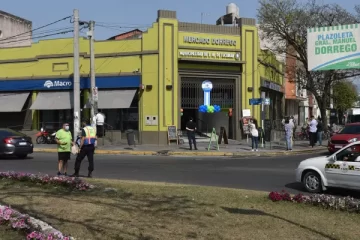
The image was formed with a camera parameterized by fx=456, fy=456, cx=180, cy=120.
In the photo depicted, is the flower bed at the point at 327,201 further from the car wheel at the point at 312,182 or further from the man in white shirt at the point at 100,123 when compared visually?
the man in white shirt at the point at 100,123

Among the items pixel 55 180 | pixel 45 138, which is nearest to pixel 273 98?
pixel 45 138

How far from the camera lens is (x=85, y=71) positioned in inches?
1129

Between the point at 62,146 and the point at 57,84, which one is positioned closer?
the point at 62,146

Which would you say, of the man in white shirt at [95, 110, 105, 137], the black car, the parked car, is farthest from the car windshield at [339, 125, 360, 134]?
the black car

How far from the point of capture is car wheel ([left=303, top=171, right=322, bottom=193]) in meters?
10.9

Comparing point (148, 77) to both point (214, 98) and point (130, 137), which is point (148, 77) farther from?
point (214, 98)

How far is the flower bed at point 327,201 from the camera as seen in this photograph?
7566 millimetres

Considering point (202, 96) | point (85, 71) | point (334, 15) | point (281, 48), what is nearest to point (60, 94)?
point (85, 71)

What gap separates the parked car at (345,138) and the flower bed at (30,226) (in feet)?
52.2

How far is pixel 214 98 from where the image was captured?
2867 cm

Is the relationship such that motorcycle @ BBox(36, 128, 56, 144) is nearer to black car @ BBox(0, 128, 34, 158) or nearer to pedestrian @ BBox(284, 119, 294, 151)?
black car @ BBox(0, 128, 34, 158)

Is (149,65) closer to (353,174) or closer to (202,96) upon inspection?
(202,96)

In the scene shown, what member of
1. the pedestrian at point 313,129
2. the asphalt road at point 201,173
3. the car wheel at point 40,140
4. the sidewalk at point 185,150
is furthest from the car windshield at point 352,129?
the car wheel at point 40,140

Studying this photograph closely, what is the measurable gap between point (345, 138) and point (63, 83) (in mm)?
17552
